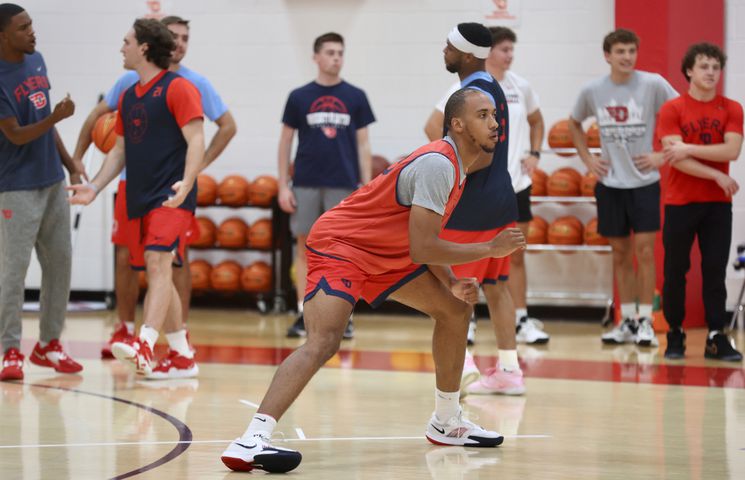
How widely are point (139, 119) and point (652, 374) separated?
341cm

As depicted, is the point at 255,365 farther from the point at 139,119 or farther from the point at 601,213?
the point at 601,213

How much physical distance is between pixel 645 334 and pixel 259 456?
15.5ft

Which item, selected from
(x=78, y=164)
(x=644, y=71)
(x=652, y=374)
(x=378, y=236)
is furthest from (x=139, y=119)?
(x=644, y=71)

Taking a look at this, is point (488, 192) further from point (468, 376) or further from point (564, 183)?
point (564, 183)

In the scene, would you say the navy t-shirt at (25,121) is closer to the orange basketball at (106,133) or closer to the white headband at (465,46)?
the orange basketball at (106,133)

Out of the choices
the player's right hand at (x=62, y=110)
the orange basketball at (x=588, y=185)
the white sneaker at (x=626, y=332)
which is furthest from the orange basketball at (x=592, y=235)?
the player's right hand at (x=62, y=110)

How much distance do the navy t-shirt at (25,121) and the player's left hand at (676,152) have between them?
3823mm

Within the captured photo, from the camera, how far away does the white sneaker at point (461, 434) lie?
4734 mm

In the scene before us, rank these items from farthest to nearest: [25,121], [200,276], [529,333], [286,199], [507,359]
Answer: [200,276] < [286,199] < [529,333] < [25,121] < [507,359]

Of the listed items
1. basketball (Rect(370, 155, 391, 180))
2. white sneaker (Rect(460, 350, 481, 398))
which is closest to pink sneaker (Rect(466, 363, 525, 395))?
white sneaker (Rect(460, 350, 481, 398))

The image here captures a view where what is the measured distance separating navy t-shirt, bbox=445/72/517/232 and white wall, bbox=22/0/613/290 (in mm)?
4845

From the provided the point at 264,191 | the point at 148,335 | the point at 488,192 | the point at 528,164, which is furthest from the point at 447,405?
the point at 264,191

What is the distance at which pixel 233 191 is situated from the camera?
34.2 ft

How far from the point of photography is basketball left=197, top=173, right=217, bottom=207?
10477 millimetres
